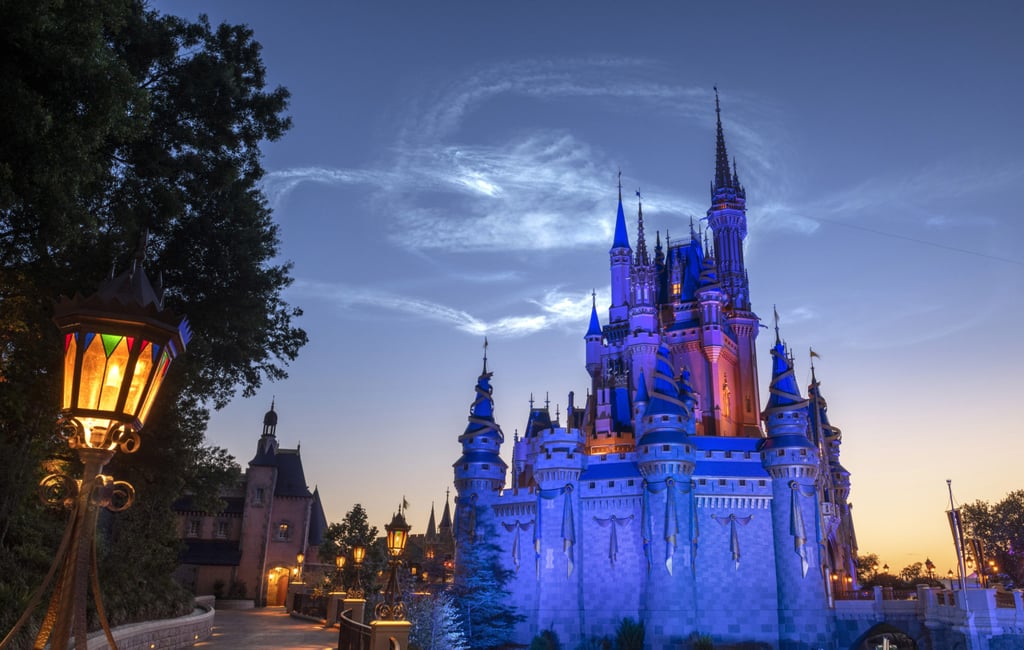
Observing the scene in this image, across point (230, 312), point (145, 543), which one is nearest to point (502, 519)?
point (145, 543)

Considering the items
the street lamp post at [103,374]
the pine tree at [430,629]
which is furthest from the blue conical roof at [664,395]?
the street lamp post at [103,374]

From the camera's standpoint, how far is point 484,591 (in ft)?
156

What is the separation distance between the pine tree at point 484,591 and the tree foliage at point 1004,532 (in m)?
43.6

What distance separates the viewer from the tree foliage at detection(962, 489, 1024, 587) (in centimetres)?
6312

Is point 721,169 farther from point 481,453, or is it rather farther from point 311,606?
point 311,606

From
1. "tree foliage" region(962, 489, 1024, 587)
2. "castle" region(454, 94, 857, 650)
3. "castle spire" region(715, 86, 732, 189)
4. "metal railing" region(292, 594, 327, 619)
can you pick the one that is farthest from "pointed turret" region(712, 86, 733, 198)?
"metal railing" region(292, 594, 327, 619)

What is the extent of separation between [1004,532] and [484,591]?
46.8 m

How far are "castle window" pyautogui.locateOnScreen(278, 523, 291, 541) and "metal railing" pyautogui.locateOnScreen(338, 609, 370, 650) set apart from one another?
4622 centimetres

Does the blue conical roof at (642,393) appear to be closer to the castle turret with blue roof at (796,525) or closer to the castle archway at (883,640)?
the castle turret with blue roof at (796,525)

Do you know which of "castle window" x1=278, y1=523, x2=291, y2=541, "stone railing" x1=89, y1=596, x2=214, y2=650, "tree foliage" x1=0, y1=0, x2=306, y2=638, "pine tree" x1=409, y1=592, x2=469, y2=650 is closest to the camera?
"tree foliage" x1=0, y1=0, x2=306, y2=638

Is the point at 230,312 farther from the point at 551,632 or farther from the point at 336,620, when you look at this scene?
the point at 551,632

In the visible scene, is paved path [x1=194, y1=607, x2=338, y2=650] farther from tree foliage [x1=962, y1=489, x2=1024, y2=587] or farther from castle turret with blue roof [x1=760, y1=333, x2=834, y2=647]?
tree foliage [x1=962, y1=489, x2=1024, y2=587]

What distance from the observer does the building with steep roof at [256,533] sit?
56463mm

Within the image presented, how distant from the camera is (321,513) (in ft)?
227
